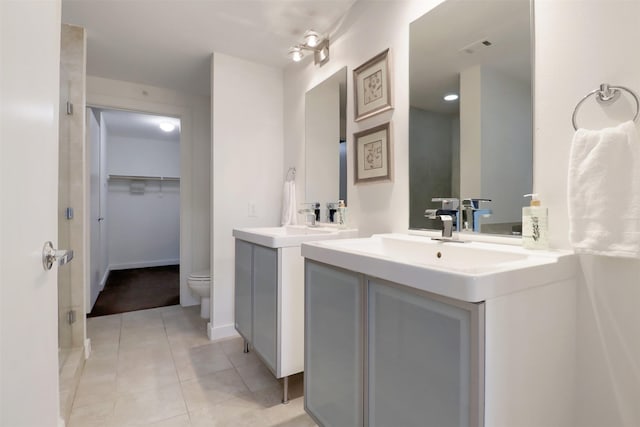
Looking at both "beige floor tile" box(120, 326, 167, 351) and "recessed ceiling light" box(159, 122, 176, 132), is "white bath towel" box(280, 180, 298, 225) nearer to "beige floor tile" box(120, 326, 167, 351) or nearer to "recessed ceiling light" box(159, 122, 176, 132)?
"beige floor tile" box(120, 326, 167, 351)

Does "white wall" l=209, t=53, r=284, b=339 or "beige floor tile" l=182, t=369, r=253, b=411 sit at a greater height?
"white wall" l=209, t=53, r=284, b=339

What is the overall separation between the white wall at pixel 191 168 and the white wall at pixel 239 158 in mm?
941

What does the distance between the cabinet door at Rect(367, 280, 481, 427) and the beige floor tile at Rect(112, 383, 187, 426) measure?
1190 millimetres

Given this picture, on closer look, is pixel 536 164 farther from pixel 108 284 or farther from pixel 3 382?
pixel 108 284

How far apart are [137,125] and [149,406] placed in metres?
4.08

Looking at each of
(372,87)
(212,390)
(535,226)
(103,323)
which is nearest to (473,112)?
(535,226)

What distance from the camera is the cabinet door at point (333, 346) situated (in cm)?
114

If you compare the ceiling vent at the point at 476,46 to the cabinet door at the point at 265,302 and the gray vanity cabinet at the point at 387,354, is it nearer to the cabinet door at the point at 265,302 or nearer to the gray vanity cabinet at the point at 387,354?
the gray vanity cabinet at the point at 387,354

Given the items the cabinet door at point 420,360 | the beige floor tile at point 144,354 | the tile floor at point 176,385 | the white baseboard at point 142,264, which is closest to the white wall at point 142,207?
the white baseboard at point 142,264

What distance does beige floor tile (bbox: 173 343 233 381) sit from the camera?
208 centimetres

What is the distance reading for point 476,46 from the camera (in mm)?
1375

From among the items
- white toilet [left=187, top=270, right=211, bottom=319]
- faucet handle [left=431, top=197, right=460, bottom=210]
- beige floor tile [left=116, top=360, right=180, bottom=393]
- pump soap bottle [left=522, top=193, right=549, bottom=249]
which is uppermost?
faucet handle [left=431, top=197, right=460, bottom=210]

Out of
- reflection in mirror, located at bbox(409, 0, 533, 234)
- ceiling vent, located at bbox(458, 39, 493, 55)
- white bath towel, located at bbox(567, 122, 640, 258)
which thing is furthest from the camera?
ceiling vent, located at bbox(458, 39, 493, 55)

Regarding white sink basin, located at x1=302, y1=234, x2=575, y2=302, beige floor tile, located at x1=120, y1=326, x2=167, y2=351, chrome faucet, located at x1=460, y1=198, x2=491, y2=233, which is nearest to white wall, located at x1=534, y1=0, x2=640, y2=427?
white sink basin, located at x1=302, y1=234, x2=575, y2=302
